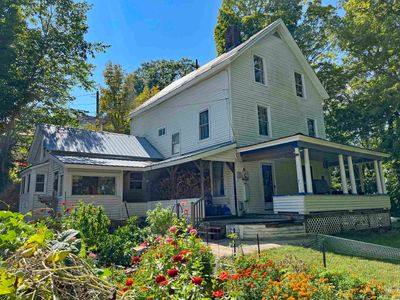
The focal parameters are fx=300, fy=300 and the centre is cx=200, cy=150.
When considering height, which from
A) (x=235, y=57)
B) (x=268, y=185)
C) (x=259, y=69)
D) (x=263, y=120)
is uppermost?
(x=259, y=69)

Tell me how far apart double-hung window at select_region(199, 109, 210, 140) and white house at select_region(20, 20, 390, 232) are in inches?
2.3

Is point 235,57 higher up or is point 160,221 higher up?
point 235,57

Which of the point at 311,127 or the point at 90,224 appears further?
the point at 311,127

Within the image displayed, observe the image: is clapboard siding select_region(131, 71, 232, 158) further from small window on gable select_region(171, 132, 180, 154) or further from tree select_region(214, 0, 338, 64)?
tree select_region(214, 0, 338, 64)

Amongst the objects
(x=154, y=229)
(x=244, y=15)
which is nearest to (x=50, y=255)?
(x=154, y=229)

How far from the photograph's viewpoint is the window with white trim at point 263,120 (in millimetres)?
15298

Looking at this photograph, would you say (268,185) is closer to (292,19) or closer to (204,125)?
(204,125)

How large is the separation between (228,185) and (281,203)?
2829 mm

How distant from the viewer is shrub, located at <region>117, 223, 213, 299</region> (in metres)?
2.70

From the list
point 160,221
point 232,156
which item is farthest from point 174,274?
point 232,156

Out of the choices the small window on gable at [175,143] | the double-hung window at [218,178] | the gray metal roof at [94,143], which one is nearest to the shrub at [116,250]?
the double-hung window at [218,178]

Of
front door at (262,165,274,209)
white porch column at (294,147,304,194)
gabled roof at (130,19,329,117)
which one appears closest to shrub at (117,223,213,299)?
white porch column at (294,147,304,194)

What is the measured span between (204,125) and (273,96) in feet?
13.4

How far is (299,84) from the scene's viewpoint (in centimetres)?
1812
